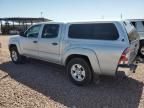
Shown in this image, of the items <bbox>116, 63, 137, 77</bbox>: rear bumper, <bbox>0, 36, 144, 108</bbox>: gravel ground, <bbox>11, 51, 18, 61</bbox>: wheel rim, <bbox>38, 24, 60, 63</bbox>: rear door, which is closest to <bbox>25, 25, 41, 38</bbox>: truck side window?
<bbox>38, 24, 60, 63</bbox>: rear door

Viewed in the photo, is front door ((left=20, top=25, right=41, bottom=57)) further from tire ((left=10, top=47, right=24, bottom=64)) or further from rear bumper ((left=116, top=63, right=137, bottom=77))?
rear bumper ((left=116, top=63, right=137, bottom=77))

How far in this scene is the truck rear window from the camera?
18.7 feet

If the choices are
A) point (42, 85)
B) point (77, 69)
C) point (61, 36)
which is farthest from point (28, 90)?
point (61, 36)

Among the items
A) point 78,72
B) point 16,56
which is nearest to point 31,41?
point 16,56

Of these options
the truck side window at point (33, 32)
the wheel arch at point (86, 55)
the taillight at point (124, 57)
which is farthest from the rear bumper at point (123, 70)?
the truck side window at point (33, 32)

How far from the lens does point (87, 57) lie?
6.15m

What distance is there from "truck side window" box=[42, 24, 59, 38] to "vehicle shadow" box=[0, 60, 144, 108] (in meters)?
1.39

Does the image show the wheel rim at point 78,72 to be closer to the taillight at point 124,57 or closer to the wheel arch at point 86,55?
the wheel arch at point 86,55

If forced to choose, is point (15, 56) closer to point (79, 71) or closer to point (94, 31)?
point (79, 71)

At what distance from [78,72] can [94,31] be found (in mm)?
1297

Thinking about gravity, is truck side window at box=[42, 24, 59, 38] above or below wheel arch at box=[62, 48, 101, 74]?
above

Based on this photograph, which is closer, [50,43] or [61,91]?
[61,91]

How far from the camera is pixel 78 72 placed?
6.42 meters

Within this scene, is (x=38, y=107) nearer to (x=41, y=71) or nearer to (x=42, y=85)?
(x=42, y=85)
